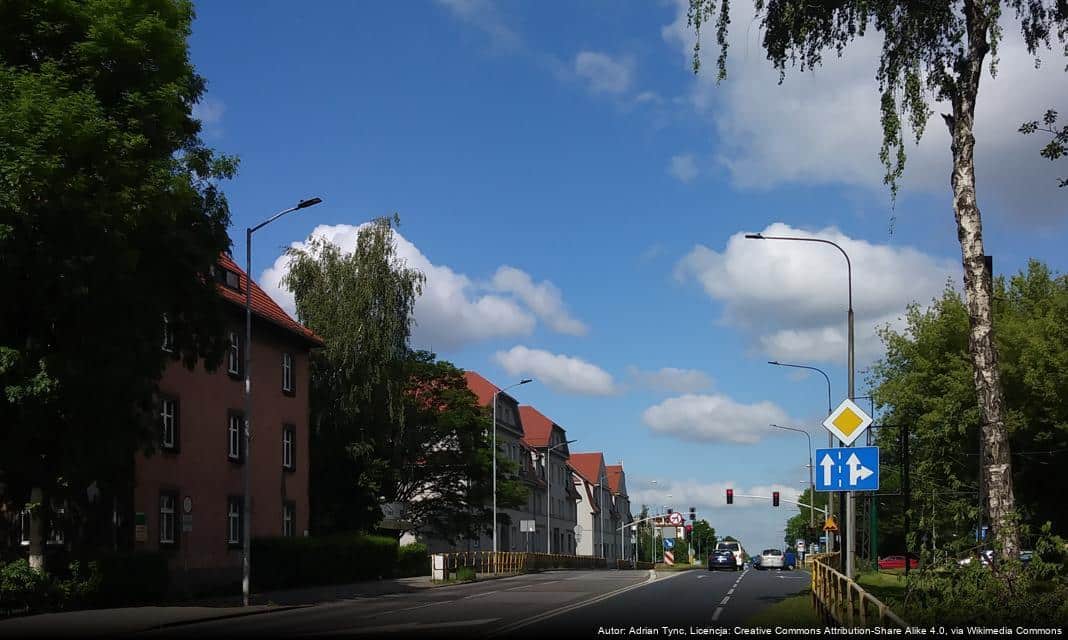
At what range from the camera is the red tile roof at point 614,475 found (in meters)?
160

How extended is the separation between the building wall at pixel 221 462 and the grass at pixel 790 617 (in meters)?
15.7

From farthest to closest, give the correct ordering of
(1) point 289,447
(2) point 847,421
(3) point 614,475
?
(3) point 614,475, (1) point 289,447, (2) point 847,421

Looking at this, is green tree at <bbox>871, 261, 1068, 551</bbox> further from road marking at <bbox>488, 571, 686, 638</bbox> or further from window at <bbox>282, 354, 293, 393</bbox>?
window at <bbox>282, 354, 293, 393</bbox>

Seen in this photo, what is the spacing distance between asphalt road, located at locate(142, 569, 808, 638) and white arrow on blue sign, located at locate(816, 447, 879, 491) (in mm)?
4149

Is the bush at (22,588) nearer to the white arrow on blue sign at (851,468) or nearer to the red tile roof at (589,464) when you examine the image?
the white arrow on blue sign at (851,468)

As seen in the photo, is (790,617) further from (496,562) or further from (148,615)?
(496,562)

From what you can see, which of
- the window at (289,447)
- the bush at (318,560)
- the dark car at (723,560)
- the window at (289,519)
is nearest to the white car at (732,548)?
the dark car at (723,560)

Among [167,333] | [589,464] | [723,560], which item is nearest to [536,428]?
[589,464]

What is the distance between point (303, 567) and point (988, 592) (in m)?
31.2

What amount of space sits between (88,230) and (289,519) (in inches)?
937

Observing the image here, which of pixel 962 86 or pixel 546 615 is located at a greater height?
pixel 962 86

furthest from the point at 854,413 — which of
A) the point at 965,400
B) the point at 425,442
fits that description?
the point at 425,442

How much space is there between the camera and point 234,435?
41.1 meters

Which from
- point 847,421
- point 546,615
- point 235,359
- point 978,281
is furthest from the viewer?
point 235,359
